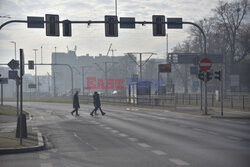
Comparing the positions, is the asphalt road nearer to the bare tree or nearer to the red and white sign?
the red and white sign

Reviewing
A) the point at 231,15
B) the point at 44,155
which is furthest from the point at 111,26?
the point at 231,15

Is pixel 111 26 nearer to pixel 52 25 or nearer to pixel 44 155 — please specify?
pixel 52 25

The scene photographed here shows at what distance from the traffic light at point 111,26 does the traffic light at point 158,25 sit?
2143mm

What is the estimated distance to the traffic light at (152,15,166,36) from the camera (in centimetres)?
2478

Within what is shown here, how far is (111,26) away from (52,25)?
3.20 m

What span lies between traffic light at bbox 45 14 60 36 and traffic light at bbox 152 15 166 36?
5343 millimetres

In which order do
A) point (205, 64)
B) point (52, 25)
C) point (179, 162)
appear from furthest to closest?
point (205, 64) → point (52, 25) → point (179, 162)

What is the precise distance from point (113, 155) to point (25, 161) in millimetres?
2174

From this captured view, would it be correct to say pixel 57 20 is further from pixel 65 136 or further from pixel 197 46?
pixel 197 46

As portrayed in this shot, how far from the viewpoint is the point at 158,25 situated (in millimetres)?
24781

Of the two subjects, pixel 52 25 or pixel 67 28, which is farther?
pixel 67 28

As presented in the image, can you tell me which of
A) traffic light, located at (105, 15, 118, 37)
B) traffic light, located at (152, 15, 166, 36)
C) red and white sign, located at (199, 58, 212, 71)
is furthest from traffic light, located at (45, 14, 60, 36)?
red and white sign, located at (199, 58, 212, 71)

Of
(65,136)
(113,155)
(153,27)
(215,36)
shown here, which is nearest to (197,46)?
(215,36)

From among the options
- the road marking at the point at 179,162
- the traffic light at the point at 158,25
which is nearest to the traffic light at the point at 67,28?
the traffic light at the point at 158,25
